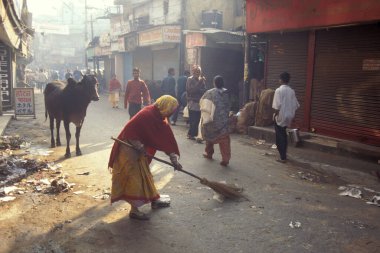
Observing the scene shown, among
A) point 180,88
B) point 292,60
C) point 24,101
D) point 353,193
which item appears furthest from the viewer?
point 24,101

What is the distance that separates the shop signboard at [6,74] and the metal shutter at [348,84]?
12.6 meters

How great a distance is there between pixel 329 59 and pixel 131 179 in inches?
279

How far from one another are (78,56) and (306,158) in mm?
56868

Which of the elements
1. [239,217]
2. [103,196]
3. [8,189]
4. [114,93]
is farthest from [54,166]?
[114,93]

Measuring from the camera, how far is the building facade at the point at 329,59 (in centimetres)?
862

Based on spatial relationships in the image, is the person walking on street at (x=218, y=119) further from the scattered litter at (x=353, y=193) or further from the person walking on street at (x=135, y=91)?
the person walking on street at (x=135, y=91)

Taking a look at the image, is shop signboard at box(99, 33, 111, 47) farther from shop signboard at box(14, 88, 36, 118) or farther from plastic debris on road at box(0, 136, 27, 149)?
plastic debris on road at box(0, 136, 27, 149)

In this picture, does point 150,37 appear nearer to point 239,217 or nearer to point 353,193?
point 353,193

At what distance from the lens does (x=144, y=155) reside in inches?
186

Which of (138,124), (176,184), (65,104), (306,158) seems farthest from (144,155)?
(306,158)

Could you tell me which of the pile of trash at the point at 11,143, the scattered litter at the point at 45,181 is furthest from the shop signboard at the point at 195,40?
the scattered litter at the point at 45,181

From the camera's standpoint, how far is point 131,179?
4.62m

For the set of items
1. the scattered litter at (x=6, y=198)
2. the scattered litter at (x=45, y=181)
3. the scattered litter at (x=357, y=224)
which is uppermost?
the scattered litter at (x=45, y=181)

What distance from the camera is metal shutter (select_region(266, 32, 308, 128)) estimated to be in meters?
Result: 10.5
